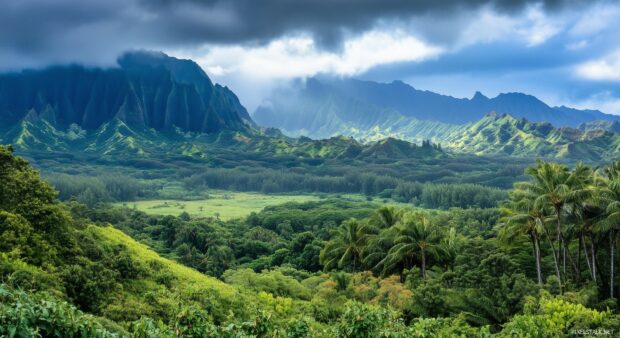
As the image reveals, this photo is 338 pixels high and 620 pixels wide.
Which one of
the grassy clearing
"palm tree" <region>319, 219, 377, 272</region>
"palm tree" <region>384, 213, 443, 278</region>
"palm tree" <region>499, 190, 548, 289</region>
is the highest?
"palm tree" <region>499, 190, 548, 289</region>

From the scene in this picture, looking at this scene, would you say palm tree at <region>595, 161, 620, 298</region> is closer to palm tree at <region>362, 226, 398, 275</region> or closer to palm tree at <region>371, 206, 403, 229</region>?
palm tree at <region>362, 226, 398, 275</region>

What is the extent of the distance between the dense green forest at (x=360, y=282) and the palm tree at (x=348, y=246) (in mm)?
178

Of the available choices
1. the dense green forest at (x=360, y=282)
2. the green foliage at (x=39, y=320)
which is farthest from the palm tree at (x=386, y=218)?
the green foliage at (x=39, y=320)

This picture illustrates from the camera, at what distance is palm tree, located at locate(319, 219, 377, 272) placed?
200 ft

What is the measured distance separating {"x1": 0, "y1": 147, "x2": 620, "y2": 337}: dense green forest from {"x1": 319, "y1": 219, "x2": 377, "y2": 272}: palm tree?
18cm

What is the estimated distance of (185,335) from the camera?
15.5 m

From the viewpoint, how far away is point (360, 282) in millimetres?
50375

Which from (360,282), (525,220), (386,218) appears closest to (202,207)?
(386,218)

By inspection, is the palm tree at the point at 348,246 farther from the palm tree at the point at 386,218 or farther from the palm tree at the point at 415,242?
the palm tree at the point at 415,242

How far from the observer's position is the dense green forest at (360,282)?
1680 cm

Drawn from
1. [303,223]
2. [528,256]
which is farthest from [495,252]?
[303,223]

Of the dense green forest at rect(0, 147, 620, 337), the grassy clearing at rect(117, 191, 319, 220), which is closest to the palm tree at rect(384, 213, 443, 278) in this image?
the dense green forest at rect(0, 147, 620, 337)

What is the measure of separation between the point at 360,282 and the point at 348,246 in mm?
11212

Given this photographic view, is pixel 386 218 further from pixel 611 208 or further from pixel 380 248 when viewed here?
pixel 611 208
